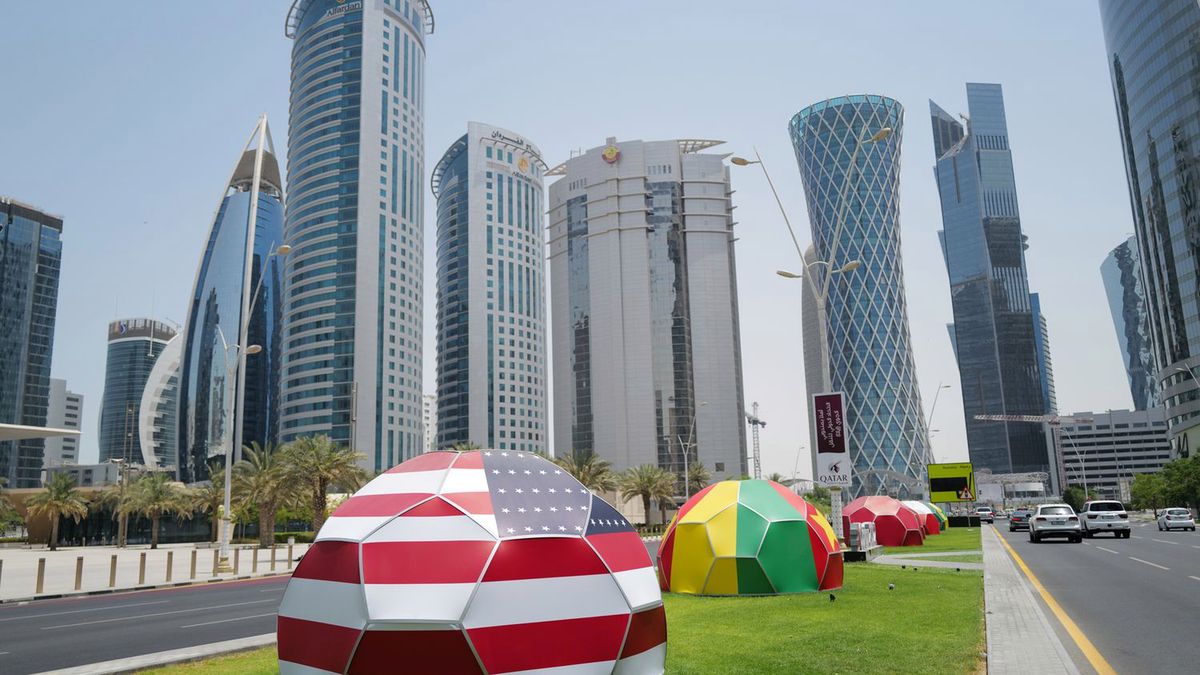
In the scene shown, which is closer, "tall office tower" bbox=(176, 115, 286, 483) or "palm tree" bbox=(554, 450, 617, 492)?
"palm tree" bbox=(554, 450, 617, 492)

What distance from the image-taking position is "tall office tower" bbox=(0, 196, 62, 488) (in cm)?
16600

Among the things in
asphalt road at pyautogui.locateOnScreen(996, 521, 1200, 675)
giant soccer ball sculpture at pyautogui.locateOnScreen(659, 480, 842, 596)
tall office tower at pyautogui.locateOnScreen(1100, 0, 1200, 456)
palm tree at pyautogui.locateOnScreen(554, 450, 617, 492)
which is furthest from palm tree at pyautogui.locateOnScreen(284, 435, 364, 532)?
tall office tower at pyautogui.locateOnScreen(1100, 0, 1200, 456)

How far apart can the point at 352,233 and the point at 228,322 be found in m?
39.3

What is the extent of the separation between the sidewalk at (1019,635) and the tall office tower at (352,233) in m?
123

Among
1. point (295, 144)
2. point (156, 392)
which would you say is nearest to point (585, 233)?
point (295, 144)

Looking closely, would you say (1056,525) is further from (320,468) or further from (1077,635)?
(320,468)

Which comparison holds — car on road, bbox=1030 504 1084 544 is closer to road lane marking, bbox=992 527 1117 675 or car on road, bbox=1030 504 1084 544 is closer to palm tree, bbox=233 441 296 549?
road lane marking, bbox=992 527 1117 675

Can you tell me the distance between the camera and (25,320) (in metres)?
171

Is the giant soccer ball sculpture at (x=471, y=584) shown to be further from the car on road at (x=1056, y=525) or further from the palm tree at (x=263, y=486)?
the palm tree at (x=263, y=486)

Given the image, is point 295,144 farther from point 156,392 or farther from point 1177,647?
point 1177,647

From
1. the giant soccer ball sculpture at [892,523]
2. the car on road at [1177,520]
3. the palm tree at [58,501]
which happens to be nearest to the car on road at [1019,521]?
the car on road at [1177,520]

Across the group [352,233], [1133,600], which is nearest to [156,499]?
[352,233]

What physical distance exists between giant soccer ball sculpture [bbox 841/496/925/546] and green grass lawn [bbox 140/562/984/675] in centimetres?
2073

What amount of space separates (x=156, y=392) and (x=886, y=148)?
181 metres
